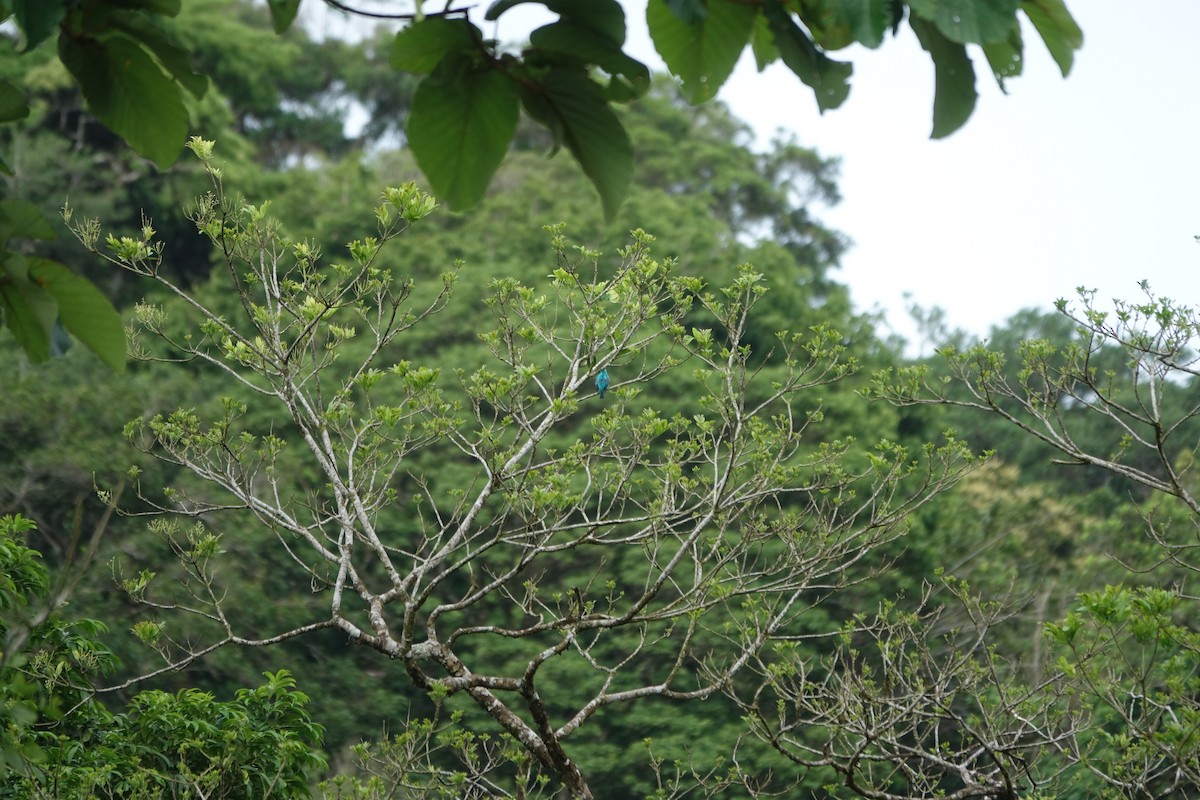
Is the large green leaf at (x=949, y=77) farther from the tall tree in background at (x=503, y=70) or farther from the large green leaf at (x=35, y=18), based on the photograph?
the large green leaf at (x=35, y=18)

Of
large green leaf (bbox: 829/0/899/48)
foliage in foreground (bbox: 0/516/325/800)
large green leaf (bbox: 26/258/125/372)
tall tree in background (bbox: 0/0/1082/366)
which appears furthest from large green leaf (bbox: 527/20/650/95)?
foliage in foreground (bbox: 0/516/325/800)

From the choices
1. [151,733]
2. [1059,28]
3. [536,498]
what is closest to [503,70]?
[1059,28]

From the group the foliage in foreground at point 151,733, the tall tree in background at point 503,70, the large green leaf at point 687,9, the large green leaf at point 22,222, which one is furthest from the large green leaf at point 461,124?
the foliage in foreground at point 151,733

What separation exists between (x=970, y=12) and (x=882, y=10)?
4 centimetres

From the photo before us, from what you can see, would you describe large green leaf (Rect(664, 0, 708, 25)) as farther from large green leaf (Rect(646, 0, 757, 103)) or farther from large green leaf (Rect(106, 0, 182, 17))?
large green leaf (Rect(106, 0, 182, 17))

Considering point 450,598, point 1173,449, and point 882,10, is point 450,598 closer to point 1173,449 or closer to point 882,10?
point 1173,449

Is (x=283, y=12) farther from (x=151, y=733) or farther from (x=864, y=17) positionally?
(x=151, y=733)

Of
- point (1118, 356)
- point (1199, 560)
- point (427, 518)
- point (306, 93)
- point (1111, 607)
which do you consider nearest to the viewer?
point (1111, 607)

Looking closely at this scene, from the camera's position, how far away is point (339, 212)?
40.1 feet

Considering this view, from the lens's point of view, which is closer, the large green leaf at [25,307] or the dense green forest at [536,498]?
the large green leaf at [25,307]

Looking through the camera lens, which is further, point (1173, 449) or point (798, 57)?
point (1173, 449)

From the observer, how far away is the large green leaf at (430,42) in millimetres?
568

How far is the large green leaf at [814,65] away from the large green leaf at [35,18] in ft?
1.03

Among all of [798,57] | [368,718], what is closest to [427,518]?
[368,718]
